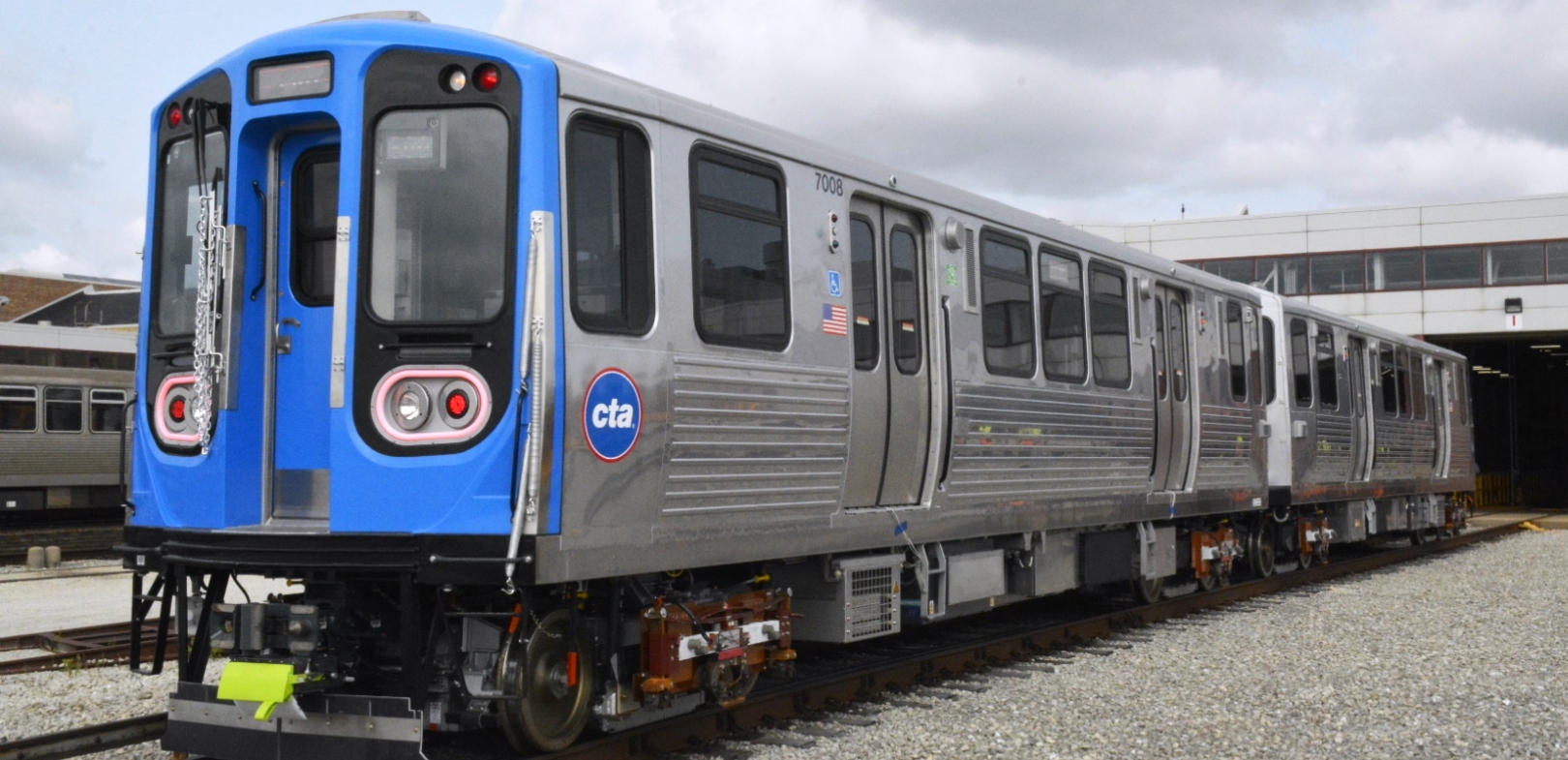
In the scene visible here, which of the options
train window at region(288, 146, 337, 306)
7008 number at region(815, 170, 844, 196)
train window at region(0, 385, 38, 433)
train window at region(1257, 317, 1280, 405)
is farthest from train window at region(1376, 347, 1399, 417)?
train window at region(0, 385, 38, 433)

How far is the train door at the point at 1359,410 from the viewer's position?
1688cm

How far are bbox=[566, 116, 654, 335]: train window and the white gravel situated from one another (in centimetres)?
232

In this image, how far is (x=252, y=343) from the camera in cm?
607

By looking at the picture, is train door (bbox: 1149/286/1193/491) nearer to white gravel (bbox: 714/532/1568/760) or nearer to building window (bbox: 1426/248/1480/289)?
white gravel (bbox: 714/532/1568/760)

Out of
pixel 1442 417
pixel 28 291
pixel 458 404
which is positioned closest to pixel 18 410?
pixel 458 404

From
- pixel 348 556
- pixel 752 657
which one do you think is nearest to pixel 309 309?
pixel 348 556

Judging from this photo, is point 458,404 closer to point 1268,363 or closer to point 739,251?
point 739,251

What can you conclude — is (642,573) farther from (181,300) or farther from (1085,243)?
(1085,243)

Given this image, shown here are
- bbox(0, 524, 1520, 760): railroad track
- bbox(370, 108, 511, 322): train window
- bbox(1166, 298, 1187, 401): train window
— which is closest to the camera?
bbox(370, 108, 511, 322): train window

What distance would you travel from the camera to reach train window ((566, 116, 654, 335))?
18.9 ft

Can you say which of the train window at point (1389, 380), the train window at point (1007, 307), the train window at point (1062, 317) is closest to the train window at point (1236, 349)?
the train window at point (1062, 317)

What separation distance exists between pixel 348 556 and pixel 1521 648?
347 inches

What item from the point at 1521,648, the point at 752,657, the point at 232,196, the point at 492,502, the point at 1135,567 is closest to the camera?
the point at 492,502

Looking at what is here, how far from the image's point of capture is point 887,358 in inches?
313
